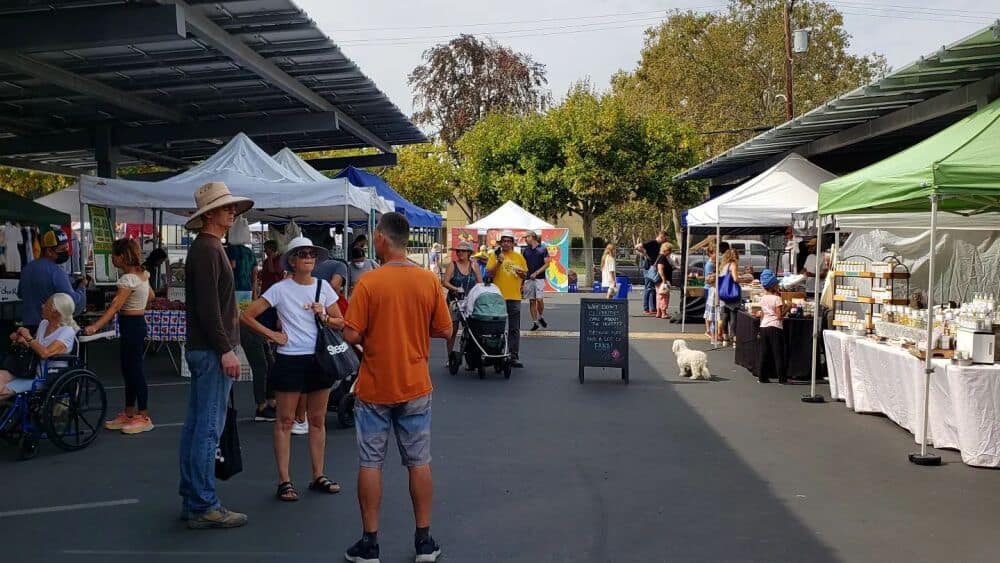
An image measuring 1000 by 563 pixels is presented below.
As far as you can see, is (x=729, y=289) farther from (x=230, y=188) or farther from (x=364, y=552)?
(x=364, y=552)

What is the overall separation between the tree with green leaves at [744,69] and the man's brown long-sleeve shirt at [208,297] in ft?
133

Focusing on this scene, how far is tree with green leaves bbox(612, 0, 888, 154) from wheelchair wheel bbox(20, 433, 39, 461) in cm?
3967

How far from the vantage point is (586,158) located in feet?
115

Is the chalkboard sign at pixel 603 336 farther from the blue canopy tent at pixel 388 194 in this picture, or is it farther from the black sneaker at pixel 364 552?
the black sneaker at pixel 364 552

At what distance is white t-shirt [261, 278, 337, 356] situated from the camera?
6.53 metres

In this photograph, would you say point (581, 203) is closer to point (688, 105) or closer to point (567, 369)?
point (688, 105)

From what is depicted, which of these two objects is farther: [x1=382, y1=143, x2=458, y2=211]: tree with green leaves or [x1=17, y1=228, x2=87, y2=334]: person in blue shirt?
[x1=382, y1=143, x2=458, y2=211]: tree with green leaves

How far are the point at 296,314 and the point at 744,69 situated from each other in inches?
1678

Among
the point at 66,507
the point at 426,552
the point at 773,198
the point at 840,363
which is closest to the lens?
the point at 426,552

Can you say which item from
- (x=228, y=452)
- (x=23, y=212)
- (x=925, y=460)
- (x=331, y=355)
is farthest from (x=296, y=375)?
(x=23, y=212)

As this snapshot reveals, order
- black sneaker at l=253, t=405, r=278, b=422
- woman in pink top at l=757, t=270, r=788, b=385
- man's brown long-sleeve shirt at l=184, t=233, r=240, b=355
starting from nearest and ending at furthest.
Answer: man's brown long-sleeve shirt at l=184, t=233, r=240, b=355
black sneaker at l=253, t=405, r=278, b=422
woman in pink top at l=757, t=270, r=788, b=385

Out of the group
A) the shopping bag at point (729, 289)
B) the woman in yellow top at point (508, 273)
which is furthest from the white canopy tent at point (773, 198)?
the woman in yellow top at point (508, 273)

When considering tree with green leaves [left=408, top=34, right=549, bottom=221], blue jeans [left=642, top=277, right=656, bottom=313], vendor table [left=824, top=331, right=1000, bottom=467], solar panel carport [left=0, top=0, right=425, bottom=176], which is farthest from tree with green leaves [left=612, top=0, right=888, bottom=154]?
vendor table [left=824, top=331, right=1000, bottom=467]

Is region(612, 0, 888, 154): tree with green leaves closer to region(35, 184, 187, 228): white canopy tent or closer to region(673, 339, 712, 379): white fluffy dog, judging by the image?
region(35, 184, 187, 228): white canopy tent
